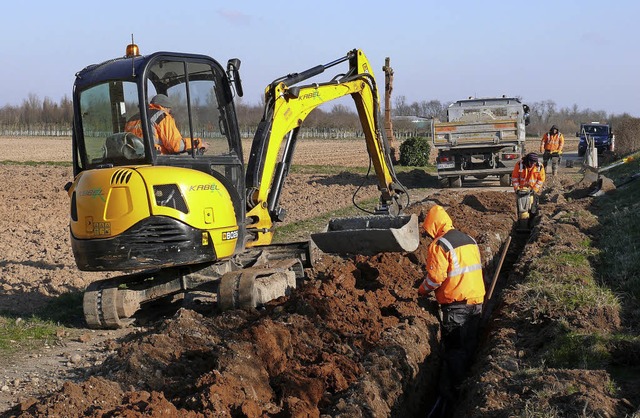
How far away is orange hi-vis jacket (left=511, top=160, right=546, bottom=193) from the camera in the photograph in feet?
49.4

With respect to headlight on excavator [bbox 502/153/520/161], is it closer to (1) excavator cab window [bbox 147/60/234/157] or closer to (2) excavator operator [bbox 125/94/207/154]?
(1) excavator cab window [bbox 147/60/234/157]

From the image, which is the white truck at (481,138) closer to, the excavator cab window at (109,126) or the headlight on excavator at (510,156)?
the headlight on excavator at (510,156)

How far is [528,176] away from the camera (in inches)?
596

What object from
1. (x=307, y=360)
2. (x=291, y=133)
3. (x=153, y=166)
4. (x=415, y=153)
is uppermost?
(x=291, y=133)

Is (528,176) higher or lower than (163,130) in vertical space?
lower

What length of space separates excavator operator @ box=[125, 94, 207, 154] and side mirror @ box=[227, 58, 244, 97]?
0.80 metres

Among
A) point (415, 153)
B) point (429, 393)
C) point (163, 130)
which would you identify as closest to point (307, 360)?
point (429, 393)

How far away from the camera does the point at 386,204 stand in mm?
11195

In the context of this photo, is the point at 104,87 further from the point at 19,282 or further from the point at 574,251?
the point at 574,251

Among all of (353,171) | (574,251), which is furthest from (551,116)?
(574,251)

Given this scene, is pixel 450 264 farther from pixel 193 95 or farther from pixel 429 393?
pixel 193 95

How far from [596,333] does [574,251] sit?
14.6 feet

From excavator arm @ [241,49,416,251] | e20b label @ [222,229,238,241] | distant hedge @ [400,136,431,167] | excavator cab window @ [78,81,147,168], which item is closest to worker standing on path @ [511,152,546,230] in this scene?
excavator arm @ [241,49,416,251]

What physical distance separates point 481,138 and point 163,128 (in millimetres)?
15627
